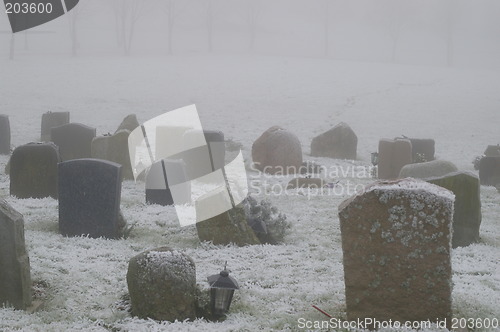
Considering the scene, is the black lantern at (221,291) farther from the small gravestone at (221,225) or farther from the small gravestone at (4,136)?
the small gravestone at (4,136)

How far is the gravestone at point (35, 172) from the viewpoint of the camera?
1241 centimetres

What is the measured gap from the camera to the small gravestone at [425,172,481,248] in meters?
9.77

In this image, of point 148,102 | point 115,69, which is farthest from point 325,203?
point 115,69

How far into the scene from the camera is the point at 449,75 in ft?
178

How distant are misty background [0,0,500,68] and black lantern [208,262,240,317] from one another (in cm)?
5472

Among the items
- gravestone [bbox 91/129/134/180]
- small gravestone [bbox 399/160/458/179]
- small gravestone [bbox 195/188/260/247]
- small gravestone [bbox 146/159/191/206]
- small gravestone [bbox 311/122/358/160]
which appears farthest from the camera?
small gravestone [bbox 311/122/358/160]

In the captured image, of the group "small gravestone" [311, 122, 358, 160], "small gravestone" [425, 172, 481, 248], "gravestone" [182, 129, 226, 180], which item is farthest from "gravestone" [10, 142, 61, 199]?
"small gravestone" [311, 122, 358, 160]

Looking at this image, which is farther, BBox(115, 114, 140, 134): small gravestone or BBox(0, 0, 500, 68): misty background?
BBox(0, 0, 500, 68): misty background

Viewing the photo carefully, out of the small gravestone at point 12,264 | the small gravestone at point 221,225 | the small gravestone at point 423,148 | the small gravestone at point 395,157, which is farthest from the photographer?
the small gravestone at point 423,148

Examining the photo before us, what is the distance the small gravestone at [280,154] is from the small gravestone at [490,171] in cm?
560

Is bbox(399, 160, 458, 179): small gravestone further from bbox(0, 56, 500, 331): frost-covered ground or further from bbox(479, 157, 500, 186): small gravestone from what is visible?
bbox(479, 157, 500, 186): small gravestone

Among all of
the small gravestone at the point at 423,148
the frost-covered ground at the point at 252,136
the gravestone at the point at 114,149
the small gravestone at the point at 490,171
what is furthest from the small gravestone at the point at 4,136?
the small gravestone at the point at 490,171

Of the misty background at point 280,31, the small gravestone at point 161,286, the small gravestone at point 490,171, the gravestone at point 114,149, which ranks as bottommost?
the small gravestone at point 490,171

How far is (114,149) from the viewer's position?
15570 millimetres
